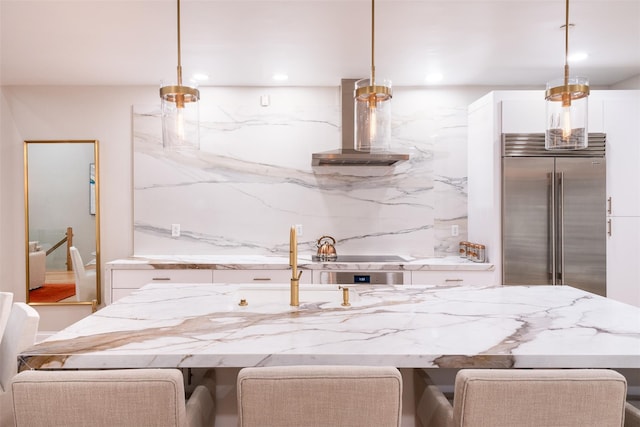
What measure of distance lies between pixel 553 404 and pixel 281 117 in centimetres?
361

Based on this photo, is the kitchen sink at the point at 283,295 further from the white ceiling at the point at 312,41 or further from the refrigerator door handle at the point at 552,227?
the refrigerator door handle at the point at 552,227

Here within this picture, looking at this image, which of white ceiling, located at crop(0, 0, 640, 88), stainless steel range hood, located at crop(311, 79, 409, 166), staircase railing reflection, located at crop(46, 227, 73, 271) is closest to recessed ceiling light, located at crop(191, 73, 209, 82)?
white ceiling, located at crop(0, 0, 640, 88)

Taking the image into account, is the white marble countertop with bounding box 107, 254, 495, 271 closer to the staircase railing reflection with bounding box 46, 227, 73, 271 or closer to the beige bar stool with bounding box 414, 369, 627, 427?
the staircase railing reflection with bounding box 46, 227, 73, 271

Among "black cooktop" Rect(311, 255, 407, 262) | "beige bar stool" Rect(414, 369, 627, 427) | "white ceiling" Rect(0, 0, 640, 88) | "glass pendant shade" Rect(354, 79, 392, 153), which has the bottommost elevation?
"beige bar stool" Rect(414, 369, 627, 427)

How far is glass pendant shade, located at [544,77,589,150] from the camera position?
1756 mm

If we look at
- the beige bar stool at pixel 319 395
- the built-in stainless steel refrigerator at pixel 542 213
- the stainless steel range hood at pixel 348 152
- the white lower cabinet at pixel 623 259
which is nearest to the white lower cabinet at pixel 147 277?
the stainless steel range hood at pixel 348 152

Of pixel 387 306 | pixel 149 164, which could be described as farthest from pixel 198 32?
pixel 387 306

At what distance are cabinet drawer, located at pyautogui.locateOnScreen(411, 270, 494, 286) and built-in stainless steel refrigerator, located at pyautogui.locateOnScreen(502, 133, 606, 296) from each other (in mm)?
150

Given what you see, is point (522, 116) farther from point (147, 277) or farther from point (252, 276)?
point (147, 277)

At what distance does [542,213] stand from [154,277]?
318 cm

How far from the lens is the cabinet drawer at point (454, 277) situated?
3.65m

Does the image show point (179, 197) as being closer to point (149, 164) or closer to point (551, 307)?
point (149, 164)

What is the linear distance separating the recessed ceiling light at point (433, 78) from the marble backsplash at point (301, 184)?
0.75 ft

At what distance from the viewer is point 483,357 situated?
51.6 inches
